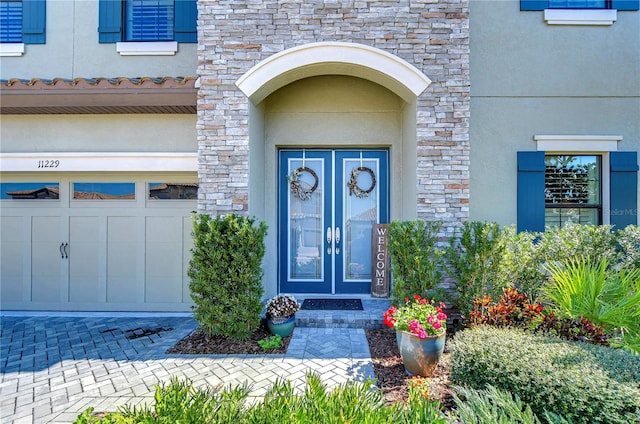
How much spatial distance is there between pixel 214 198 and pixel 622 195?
7.05 meters

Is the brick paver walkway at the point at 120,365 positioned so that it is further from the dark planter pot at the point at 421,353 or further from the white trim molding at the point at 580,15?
the white trim molding at the point at 580,15

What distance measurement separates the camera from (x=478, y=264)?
460 centimetres

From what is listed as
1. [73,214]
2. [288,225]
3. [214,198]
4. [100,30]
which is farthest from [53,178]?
[288,225]

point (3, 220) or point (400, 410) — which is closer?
point (400, 410)

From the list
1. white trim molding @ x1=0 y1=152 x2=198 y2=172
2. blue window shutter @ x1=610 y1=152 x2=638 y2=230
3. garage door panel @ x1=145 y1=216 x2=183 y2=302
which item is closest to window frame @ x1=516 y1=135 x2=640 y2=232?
blue window shutter @ x1=610 y1=152 x2=638 y2=230

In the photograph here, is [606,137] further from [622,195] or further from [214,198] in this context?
[214,198]

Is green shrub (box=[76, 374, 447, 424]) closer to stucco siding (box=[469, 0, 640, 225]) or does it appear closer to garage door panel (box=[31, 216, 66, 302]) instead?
stucco siding (box=[469, 0, 640, 225])

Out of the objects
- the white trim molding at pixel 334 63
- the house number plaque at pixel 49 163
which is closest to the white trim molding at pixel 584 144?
the white trim molding at pixel 334 63

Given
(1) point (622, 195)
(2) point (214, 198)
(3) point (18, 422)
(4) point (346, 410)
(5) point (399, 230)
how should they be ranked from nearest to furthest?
(4) point (346, 410)
(3) point (18, 422)
(5) point (399, 230)
(2) point (214, 198)
(1) point (622, 195)

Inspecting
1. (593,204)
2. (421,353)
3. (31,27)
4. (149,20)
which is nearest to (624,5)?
(593,204)

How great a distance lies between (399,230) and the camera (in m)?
4.70

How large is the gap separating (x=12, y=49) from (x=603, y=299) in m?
10.7

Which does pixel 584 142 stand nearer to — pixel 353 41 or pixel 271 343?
pixel 353 41

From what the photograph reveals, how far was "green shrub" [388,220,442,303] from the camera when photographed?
4.59 m
